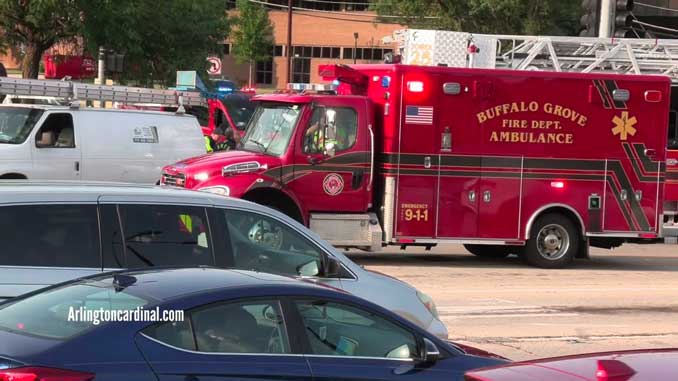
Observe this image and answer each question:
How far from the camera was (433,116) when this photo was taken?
51.2ft

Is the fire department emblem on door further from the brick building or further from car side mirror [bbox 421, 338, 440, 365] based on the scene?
the brick building

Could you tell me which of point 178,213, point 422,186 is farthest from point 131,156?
point 178,213

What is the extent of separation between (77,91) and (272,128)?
273 inches

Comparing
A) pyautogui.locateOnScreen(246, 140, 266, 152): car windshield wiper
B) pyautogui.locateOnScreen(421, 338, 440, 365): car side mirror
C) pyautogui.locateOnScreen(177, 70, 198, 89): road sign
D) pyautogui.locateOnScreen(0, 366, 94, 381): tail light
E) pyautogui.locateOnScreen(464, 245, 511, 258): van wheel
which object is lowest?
pyautogui.locateOnScreen(464, 245, 511, 258): van wheel

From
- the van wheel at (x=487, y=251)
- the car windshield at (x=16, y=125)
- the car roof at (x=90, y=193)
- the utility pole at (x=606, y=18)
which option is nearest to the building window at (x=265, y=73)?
the utility pole at (x=606, y=18)

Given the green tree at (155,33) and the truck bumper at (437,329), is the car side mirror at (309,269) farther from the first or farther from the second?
the green tree at (155,33)

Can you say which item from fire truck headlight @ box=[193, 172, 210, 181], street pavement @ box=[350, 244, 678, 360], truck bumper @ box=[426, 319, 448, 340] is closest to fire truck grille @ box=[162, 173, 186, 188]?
fire truck headlight @ box=[193, 172, 210, 181]

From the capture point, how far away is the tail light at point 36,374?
4.46 metres

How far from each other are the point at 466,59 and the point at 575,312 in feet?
19.9

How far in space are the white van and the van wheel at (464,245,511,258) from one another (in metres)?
5.59

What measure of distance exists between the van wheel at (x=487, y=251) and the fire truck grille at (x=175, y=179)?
5342mm

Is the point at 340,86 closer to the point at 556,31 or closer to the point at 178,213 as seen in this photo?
the point at 178,213

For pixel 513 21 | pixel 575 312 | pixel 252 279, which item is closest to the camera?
pixel 252 279

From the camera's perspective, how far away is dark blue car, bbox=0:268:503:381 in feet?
15.4
